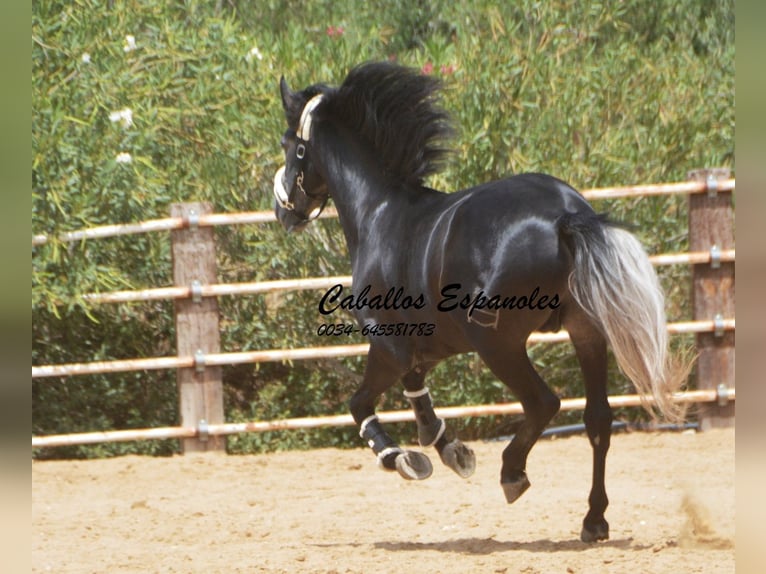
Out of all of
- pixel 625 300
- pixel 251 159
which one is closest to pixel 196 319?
pixel 251 159

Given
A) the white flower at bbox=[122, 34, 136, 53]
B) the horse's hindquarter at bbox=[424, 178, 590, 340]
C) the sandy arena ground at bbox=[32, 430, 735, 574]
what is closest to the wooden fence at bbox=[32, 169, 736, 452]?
the sandy arena ground at bbox=[32, 430, 735, 574]

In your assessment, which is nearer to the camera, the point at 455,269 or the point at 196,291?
the point at 455,269

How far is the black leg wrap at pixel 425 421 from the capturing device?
4754mm

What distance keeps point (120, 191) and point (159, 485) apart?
2.02 meters

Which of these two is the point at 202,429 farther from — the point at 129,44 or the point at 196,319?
the point at 129,44

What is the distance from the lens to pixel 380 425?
183 inches

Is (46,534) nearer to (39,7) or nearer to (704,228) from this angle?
(39,7)

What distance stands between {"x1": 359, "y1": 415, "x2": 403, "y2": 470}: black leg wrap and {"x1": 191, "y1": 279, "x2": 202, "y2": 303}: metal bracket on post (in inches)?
100

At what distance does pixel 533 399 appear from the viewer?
13.5 feet

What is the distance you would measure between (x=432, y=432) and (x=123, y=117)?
140 inches
